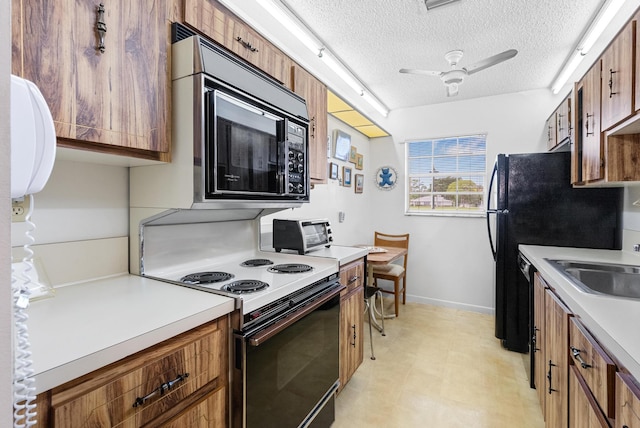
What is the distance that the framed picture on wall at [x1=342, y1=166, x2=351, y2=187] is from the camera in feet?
11.8

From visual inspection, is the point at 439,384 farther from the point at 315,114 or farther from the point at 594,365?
the point at 315,114

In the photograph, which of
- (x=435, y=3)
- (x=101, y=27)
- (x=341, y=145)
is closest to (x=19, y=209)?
(x=101, y=27)

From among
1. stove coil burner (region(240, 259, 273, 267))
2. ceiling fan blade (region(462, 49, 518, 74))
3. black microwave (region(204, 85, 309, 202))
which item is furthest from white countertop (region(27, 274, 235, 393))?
ceiling fan blade (region(462, 49, 518, 74))

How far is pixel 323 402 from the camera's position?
172 cm

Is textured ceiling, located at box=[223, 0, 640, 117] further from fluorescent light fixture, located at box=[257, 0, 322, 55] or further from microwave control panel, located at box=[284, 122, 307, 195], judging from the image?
microwave control panel, located at box=[284, 122, 307, 195]

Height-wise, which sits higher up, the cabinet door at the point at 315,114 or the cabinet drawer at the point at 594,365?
the cabinet door at the point at 315,114

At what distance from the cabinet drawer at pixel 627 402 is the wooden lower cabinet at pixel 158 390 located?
1167 mm

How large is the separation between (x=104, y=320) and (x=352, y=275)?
149 centimetres

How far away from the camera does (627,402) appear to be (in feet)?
2.54

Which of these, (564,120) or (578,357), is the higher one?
(564,120)

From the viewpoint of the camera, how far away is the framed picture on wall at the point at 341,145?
3.35m

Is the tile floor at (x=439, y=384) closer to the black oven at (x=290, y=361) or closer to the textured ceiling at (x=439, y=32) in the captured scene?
the black oven at (x=290, y=361)

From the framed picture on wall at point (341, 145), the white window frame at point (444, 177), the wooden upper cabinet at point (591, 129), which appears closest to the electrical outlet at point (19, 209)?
the wooden upper cabinet at point (591, 129)

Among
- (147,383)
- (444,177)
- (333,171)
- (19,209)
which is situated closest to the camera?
(19,209)
